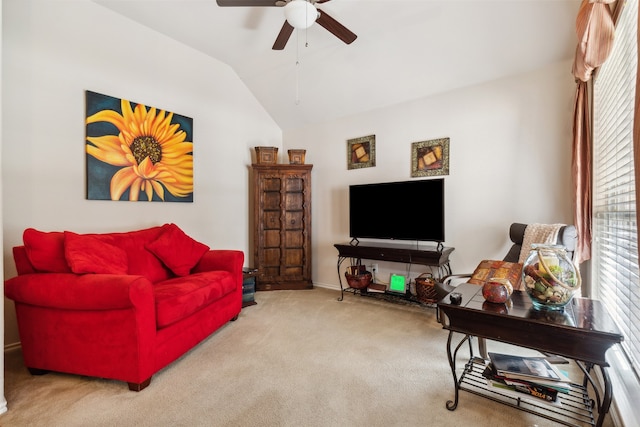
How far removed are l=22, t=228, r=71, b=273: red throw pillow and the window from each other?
326cm

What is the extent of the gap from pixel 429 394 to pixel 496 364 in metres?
0.43

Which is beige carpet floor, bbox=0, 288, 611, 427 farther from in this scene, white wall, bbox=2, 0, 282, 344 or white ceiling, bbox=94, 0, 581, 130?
white ceiling, bbox=94, 0, 581, 130

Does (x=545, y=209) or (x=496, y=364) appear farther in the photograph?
(x=545, y=209)

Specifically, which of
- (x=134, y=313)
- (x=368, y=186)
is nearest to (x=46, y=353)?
(x=134, y=313)

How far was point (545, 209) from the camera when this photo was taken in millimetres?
2705

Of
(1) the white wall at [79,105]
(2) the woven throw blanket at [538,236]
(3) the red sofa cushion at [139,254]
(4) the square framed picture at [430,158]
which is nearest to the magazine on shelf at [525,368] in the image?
(2) the woven throw blanket at [538,236]

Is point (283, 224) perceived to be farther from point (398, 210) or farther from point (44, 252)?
point (44, 252)

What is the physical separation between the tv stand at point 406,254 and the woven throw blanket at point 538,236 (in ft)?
2.38

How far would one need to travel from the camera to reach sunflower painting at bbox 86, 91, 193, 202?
266 centimetres

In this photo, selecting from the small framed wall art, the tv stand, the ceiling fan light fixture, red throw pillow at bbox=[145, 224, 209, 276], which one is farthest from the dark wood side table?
the small framed wall art

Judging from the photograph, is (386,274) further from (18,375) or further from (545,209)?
(18,375)

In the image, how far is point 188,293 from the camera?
2107 millimetres

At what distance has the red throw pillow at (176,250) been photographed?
2.58 meters

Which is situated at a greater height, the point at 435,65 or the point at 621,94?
the point at 435,65
